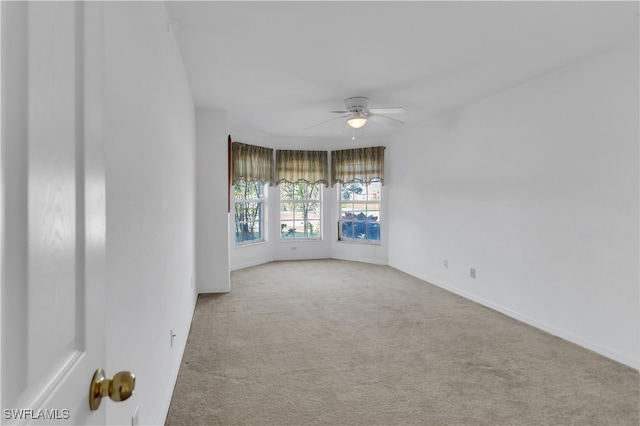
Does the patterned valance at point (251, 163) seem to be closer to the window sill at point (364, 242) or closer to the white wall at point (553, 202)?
the window sill at point (364, 242)

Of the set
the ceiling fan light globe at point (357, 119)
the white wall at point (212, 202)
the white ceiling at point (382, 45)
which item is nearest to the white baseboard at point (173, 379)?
the white wall at point (212, 202)

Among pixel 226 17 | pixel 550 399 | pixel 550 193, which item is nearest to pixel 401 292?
pixel 550 193

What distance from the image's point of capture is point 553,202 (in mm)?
3334

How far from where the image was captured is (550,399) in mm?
2236

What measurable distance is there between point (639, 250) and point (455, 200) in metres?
2.20

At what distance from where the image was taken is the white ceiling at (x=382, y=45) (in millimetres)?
2262

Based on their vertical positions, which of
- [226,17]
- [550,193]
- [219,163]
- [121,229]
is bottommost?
[121,229]

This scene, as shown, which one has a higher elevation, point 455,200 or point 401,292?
point 455,200

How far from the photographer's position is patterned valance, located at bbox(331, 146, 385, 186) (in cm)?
654

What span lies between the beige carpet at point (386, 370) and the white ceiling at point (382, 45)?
2.38m

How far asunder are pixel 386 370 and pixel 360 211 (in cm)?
452

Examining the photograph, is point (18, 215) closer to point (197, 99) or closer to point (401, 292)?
point (197, 99)

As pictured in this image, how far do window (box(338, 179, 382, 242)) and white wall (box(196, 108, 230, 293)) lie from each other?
2912mm

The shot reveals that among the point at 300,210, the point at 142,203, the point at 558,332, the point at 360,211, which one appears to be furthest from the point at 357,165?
the point at 142,203
